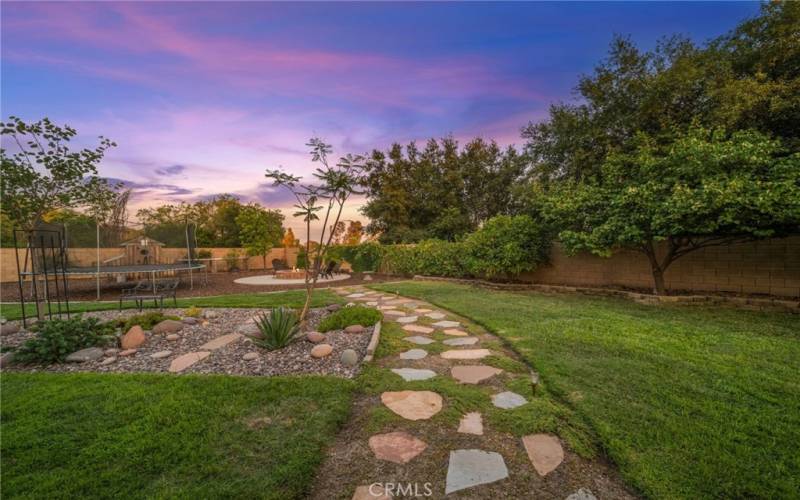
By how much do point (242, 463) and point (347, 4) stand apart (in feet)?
22.3

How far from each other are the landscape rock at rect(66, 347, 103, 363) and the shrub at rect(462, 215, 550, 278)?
24.9 feet

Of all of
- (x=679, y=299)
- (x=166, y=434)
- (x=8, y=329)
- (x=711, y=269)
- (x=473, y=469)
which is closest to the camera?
(x=473, y=469)

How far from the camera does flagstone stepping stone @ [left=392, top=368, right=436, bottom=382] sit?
281 cm

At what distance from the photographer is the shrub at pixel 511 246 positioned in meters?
8.13

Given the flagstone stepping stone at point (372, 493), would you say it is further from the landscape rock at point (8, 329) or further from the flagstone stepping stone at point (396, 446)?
the landscape rock at point (8, 329)

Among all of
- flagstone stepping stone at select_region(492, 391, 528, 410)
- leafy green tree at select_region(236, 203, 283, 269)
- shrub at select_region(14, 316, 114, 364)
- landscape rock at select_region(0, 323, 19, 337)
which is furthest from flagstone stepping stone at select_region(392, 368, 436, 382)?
leafy green tree at select_region(236, 203, 283, 269)

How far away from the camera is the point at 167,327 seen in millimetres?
4238

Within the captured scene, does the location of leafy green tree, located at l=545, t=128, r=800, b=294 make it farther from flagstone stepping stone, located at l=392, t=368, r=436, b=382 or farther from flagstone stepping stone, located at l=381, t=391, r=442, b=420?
flagstone stepping stone, located at l=381, t=391, r=442, b=420

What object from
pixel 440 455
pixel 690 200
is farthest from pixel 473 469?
pixel 690 200

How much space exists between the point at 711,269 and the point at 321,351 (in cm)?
731

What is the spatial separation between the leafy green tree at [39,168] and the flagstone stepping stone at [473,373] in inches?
230

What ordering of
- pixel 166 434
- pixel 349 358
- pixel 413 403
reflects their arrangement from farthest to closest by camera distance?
pixel 349 358
pixel 413 403
pixel 166 434

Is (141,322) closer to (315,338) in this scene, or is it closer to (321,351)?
(315,338)

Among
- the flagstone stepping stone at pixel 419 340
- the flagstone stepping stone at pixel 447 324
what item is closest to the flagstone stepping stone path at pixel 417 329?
the flagstone stepping stone at pixel 447 324
